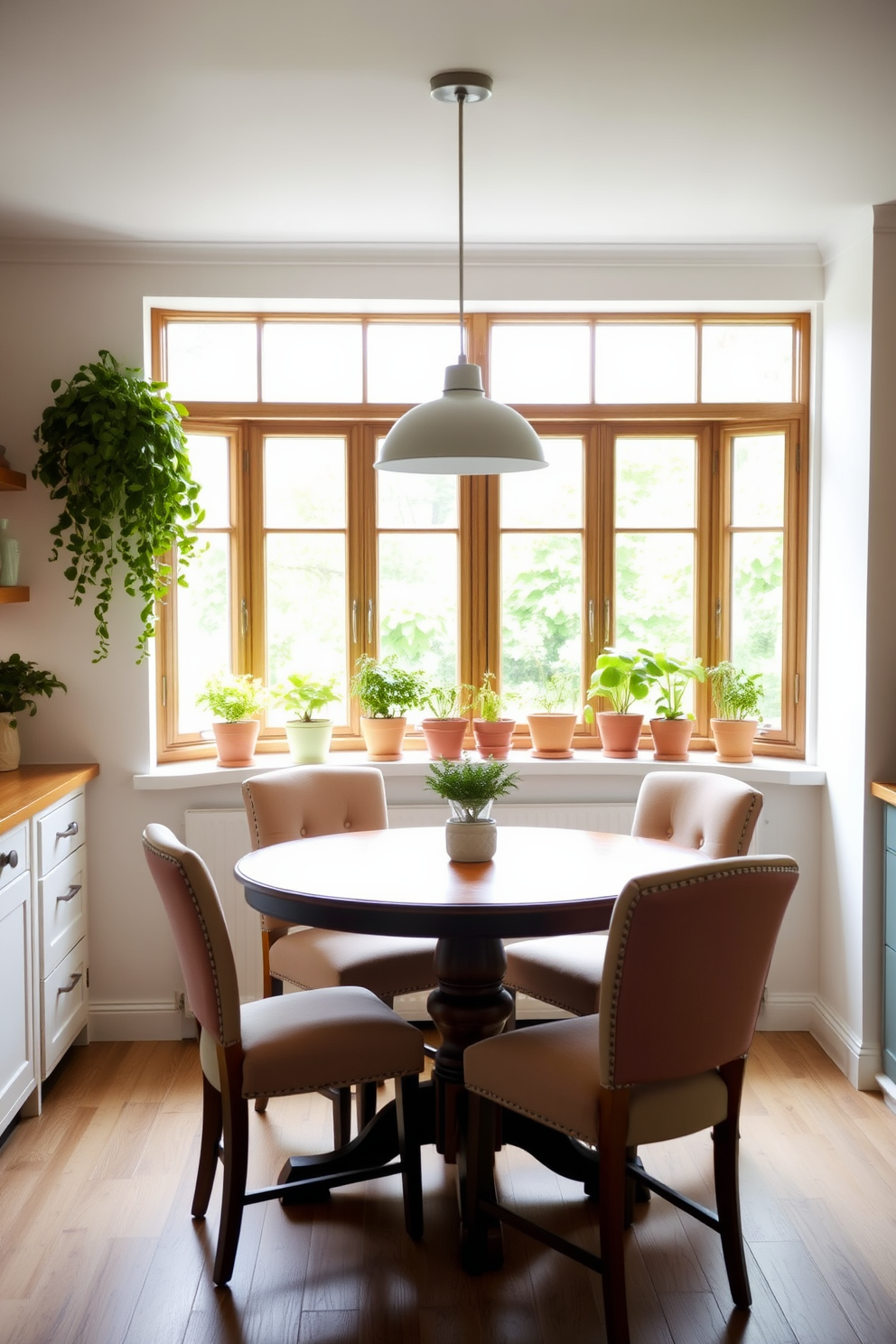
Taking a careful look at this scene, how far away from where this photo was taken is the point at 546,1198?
2.91 meters

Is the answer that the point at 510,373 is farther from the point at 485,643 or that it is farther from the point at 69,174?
the point at 69,174

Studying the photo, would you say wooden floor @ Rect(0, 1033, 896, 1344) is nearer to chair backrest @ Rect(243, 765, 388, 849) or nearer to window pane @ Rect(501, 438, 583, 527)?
chair backrest @ Rect(243, 765, 388, 849)

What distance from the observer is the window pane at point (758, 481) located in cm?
429

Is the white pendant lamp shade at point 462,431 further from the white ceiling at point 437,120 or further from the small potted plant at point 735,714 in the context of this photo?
the small potted plant at point 735,714

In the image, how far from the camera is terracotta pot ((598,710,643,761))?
13.8ft

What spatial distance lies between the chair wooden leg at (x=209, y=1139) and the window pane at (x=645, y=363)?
9.16ft

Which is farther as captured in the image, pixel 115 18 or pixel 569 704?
Result: pixel 569 704

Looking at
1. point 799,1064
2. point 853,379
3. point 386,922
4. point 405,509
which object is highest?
point 853,379

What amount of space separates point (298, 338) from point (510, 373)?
0.79m

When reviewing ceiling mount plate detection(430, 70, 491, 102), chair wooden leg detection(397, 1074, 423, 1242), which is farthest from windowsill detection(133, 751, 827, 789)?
→ ceiling mount plate detection(430, 70, 491, 102)

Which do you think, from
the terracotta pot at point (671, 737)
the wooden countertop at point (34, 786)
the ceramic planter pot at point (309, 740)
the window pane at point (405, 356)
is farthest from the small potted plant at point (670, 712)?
the wooden countertop at point (34, 786)

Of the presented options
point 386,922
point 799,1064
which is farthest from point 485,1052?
point 799,1064

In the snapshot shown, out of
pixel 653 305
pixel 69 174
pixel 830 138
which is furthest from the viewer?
pixel 653 305

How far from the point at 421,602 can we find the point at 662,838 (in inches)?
55.0
